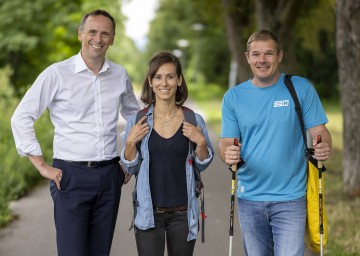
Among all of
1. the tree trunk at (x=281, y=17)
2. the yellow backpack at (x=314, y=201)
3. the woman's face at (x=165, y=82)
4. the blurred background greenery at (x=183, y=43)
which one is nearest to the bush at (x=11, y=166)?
the blurred background greenery at (x=183, y=43)

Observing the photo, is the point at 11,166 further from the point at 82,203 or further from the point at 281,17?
the point at 281,17

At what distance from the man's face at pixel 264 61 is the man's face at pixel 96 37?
1.06m

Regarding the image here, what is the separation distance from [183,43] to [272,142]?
63.6 m

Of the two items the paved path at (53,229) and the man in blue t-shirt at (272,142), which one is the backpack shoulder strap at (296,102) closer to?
the man in blue t-shirt at (272,142)

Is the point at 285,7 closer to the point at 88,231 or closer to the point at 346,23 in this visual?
the point at 346,23

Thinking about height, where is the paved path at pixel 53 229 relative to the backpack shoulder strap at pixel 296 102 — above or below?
below

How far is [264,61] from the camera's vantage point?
14.7 ft

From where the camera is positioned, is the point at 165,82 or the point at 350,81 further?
the point at 350,81

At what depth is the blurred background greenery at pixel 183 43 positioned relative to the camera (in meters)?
10.5

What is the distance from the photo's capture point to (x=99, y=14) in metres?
4.98

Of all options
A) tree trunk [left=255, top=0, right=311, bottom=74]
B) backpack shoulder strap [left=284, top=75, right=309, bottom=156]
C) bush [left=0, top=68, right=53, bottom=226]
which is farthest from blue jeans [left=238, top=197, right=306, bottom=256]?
tree trunk [left=255, top=0, right=311, bottom=74]

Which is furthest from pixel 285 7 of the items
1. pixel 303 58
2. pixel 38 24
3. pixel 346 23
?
pixel 303 58

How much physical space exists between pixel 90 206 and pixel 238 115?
4.10 feet

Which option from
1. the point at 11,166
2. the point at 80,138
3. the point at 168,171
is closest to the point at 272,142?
the point at 168,171
